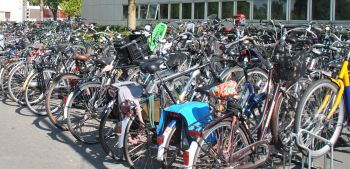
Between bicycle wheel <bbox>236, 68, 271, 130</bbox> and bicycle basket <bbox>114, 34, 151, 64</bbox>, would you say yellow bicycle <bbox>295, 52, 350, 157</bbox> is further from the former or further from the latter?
bicycle basket <bbox>114, 34, 151, 64</bbox>

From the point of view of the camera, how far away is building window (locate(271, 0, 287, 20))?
16.0 m

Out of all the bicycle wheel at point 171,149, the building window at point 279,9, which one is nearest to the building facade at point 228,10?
the building window at point 279,9

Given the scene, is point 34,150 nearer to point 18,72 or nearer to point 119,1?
point 18,72

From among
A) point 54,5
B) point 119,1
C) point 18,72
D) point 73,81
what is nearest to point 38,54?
point 18,72

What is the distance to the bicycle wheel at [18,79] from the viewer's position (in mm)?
8047

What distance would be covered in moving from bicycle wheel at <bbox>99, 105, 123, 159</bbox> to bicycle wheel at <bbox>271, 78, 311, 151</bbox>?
5.33ft

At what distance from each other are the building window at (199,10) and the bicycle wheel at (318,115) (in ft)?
51.6

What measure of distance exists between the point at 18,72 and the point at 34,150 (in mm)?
2962

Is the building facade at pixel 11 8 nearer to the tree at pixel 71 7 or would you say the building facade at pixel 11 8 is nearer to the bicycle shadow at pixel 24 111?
the tree at pixel 71 7

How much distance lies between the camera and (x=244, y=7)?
17.8 metres

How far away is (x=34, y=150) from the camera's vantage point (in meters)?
5.54

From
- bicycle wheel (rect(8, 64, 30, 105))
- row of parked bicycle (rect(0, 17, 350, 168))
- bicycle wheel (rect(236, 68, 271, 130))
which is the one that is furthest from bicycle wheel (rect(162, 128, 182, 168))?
bicycle wheel (rect(8, 64, 30, 105))

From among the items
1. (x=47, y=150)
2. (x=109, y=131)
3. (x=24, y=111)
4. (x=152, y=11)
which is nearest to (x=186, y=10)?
(x=152, y=11)

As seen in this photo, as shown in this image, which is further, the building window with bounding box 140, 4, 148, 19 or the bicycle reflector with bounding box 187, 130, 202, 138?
the building window with bounding box 140, 4, 148, 19
